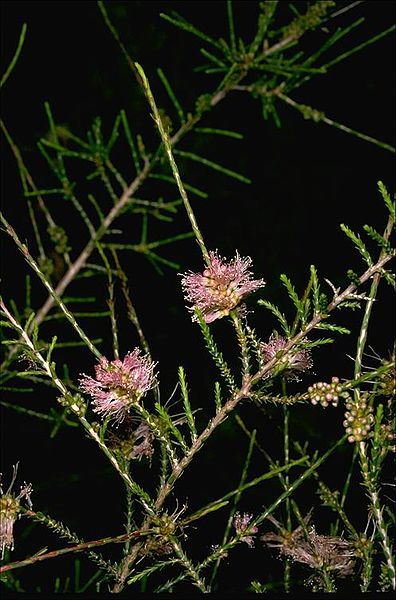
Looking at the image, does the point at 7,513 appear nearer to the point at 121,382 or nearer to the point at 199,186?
the point at 121,382

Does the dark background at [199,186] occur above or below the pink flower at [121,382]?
above

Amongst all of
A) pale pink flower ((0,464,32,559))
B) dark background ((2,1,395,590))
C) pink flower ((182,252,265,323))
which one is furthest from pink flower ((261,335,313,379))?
dark background ((2,1,395,590))

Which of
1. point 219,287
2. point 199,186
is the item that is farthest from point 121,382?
point 199,186

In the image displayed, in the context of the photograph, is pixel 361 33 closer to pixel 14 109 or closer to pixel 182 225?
pixel 182 225

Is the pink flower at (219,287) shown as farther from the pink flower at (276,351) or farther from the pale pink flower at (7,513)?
the pale pink flower at (7,513)

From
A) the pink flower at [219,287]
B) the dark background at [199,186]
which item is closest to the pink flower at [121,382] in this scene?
the pink flower at [219,287]

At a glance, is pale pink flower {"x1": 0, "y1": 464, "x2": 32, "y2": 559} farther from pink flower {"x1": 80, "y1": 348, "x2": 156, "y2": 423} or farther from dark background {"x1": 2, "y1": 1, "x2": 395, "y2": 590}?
dark background {"x1": 2, "y1": 1, "x2": 395, "y2": 590}
